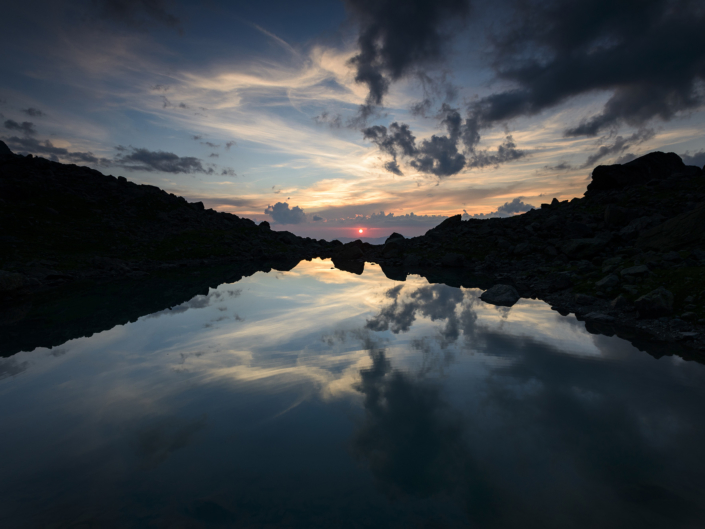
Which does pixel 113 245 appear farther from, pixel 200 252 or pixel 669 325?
pixel 669 325

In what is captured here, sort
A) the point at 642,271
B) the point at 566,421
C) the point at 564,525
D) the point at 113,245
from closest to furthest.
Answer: the point at 564,525, the point at 566,421, the point at 642,271, the point at 113,245

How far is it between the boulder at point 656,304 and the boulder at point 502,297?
894cm

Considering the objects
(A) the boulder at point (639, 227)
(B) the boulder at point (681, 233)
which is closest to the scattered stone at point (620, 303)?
(B) the boulder at point (681, 233)

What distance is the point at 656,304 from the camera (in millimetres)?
19703

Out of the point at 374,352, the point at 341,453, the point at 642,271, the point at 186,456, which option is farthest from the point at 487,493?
the point at 642,271

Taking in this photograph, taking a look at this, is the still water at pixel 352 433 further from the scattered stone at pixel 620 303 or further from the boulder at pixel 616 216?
the boulder at pixel 616 216

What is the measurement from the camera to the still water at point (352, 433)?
6777 millimetres

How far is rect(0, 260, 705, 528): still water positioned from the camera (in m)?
6.78

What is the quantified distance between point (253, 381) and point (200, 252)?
70407 millimetres

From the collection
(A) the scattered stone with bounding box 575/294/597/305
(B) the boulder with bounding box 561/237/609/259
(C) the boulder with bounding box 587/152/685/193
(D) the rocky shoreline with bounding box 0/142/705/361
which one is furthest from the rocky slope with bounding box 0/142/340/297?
(C) the boulder with bounding box 587/152/685/193

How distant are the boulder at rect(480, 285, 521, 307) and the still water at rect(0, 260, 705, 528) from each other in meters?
9.80

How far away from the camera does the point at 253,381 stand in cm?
1295

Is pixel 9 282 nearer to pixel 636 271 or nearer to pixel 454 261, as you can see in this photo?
pixel 636 271

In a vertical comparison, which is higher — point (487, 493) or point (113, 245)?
point (113, 245)
